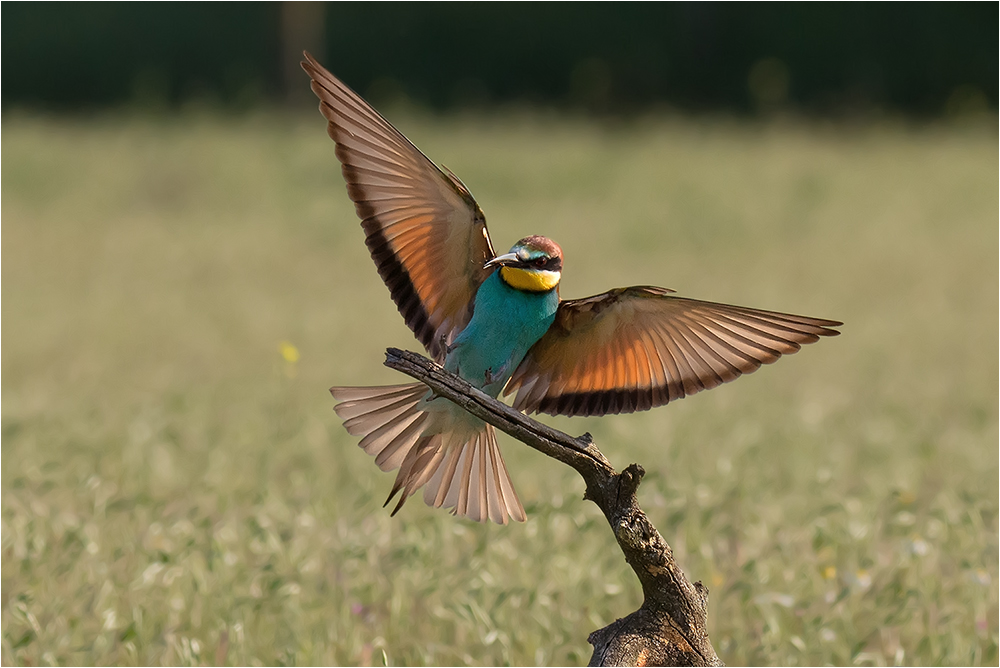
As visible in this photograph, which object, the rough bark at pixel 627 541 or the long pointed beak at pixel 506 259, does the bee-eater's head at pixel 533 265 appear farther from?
the rough bark at pixel 627 541

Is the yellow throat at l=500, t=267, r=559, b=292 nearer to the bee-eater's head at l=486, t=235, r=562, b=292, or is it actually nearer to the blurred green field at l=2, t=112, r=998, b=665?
the bee-eater's head at l=486, t=235, r=562, b=292

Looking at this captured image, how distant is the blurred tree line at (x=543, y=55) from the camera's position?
17141 mm

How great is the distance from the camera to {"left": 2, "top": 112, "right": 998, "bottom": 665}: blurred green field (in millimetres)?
2920

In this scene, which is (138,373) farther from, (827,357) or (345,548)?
(827,357)

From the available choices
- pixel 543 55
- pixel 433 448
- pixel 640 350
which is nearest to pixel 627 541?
pixel 640 350

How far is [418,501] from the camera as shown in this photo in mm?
3846

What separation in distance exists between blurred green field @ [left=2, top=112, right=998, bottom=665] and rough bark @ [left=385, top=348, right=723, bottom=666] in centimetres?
76

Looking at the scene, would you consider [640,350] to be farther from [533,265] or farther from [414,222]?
[414,222]

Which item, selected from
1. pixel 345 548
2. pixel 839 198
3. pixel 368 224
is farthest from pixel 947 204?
pixel 368 224

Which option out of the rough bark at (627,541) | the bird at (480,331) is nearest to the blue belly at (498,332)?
the bird at (480,331)

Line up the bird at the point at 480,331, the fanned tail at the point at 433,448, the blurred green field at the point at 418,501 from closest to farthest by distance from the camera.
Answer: the bird at the point at 480,331
the fanned tail at the point at 433,448
the blurred green field at the point at 418,501

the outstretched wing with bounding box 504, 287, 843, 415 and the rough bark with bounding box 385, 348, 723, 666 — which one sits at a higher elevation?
the outstretched wing with bounding box 504, 287, 843, 415

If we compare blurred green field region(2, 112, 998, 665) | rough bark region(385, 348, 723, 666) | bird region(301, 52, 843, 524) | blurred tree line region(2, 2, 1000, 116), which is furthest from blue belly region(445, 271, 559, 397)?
blurred tree line region(2, 2, 1000, 116)

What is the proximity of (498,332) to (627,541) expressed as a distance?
1.54 feet
